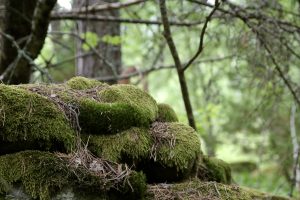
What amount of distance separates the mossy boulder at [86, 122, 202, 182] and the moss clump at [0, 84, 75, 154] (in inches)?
10.6

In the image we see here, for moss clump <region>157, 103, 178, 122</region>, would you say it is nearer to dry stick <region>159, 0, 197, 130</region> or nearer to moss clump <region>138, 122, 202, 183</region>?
moss clump <region>138, 122, 202, 183</region>

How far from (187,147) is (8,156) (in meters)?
1.31

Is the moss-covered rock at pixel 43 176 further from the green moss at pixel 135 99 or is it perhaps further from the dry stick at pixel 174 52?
the dry stick at pixel 174 52

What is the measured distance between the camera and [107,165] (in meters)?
2.78

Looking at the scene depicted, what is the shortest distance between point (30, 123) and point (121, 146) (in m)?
0.65

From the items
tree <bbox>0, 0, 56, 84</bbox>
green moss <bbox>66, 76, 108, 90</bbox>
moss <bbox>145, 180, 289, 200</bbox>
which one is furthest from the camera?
tree <bbox>0, 0, 56, 84</bbox>

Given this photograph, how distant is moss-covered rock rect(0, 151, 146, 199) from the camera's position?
2572 mm

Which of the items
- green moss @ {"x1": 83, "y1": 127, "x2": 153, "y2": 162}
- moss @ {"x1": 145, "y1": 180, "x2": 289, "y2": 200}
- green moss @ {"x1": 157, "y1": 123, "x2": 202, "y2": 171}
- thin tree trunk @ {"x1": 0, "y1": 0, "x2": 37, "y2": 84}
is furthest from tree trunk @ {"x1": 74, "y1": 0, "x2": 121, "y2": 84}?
moss @ {"x1": 145, "y1": 180, "x2": 289, "y2": 200}

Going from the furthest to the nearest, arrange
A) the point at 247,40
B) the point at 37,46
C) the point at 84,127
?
the point at 247,40 < the point at 37,46 < the point at 84,127

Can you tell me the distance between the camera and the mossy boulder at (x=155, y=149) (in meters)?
3.00

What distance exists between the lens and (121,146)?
299 centimetres

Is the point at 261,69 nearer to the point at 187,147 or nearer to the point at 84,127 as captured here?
the point at 187,147

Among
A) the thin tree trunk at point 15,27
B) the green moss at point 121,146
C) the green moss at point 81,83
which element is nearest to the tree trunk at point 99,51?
the thin tree trunk at point 15,27

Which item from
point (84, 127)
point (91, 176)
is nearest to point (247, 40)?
point (84, 127)
